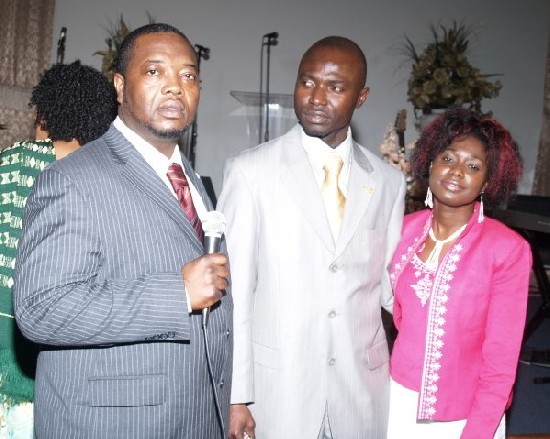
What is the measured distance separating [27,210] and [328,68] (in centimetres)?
106

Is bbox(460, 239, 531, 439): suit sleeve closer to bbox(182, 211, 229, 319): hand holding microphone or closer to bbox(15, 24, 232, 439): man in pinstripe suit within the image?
bbox(15, 24, 232, 439): man in pinstripe suit

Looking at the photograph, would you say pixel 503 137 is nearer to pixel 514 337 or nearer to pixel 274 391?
pixel 514 337

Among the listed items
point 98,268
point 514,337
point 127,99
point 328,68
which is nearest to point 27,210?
point 98,268

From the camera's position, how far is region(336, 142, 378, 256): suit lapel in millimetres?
1858

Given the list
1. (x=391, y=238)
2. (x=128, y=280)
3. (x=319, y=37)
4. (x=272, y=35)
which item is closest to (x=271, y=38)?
(x=272, y=35)

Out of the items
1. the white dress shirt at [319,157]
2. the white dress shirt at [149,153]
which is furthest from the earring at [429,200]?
the white dress shirt at [149,153]

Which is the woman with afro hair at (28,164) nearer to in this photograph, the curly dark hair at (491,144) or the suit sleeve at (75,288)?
the suit sleeve at (75,288)

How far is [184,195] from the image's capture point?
1.50 meters

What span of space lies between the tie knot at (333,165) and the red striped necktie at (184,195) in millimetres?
581

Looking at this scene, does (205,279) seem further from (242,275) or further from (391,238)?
(391,238)

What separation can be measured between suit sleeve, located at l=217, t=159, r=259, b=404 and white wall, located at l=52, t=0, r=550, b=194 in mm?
6031

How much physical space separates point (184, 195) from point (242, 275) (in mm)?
390

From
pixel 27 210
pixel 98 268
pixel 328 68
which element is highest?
pixel 328 68

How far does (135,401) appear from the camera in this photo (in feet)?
4.33
